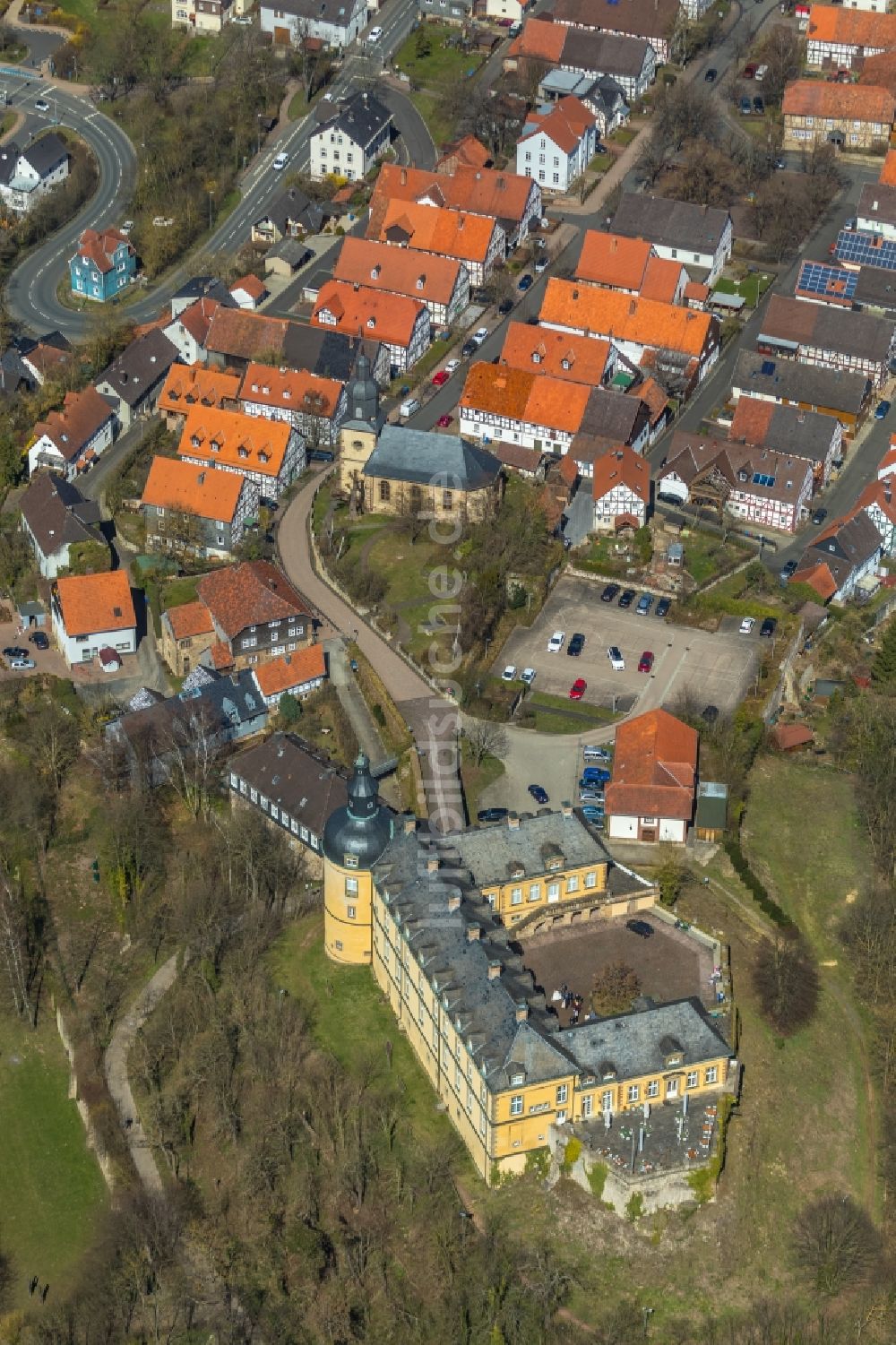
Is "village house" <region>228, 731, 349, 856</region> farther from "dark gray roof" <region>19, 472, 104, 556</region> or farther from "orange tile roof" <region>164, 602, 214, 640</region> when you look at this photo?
"dark gray roof" <region>19, 472, 104, 556</region>

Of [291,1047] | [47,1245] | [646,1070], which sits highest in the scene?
[646,1070]

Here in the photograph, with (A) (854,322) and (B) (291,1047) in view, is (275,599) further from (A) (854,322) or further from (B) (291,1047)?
(A) (854,322)

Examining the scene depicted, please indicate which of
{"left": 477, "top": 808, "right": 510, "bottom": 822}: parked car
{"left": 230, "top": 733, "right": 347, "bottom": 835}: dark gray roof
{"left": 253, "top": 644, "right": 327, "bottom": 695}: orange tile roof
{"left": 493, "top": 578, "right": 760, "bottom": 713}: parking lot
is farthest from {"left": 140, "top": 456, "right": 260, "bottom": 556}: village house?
{"left": 477, "top": 808, "right": 510, "bottom": 822}: parked car

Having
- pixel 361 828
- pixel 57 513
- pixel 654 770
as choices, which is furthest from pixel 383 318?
pixel 361 828

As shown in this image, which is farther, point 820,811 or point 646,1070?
point 820,811

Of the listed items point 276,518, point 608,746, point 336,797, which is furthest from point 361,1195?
point 276,518

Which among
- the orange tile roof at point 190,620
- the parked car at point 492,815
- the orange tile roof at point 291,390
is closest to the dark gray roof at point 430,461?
the orange tile roof at point 291,390

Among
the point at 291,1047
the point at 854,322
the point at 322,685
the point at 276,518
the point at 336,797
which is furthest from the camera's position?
the point at 854,322

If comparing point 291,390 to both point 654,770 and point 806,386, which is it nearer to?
point 806,386
